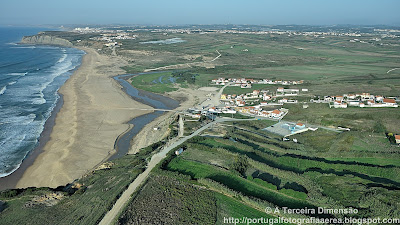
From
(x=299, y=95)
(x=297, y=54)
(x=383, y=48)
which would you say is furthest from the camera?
(x=383, y=48)

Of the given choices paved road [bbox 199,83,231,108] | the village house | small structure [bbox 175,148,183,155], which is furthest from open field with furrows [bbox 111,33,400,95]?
small structure [bbox 175,148,183,155]

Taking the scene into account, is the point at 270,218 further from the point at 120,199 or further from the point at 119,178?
the point at 119,178

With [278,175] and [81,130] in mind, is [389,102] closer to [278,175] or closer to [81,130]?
[278,175]

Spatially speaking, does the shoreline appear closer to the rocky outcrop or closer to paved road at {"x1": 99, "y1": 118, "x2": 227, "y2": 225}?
paved road at {"x1": 99, "y1": 118, "x2": 227, "y2": 225}

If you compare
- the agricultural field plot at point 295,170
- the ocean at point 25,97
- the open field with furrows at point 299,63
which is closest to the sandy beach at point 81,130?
the ocean at point 25,97

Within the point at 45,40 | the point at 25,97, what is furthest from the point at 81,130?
the point at 45,40

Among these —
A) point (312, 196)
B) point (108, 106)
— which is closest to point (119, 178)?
point (312, 196)
